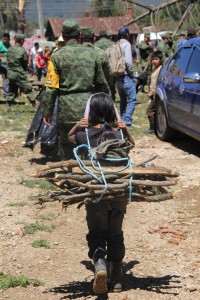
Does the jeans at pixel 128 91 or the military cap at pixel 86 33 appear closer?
the military cap at pixel 86 33

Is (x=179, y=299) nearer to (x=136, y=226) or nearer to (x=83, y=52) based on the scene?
(x=136, y=226)

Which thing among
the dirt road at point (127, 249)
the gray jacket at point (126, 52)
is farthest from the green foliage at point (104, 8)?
the dirt road at point (127, 249)

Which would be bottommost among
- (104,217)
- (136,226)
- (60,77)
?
(136,226)

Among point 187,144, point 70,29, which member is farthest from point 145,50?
point 70,29

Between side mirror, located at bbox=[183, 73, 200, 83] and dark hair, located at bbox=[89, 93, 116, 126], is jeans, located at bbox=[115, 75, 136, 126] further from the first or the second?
dark hair, located at bbox=[89, 93, 116, 126]

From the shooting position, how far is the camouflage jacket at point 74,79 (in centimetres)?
603

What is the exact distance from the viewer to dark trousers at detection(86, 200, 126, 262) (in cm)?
426

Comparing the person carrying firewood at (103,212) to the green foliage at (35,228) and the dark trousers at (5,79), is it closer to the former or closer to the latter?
the green foliage at (35,228)

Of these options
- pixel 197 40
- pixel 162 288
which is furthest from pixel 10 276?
pixel 197 40

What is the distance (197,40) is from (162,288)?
5.40 m

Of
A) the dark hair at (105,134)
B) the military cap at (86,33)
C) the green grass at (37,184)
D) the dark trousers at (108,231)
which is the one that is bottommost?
the green grass at (37,184)

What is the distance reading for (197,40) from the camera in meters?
9.10

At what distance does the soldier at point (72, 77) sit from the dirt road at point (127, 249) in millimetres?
888

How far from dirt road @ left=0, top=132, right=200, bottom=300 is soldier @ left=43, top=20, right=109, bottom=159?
888 mm
